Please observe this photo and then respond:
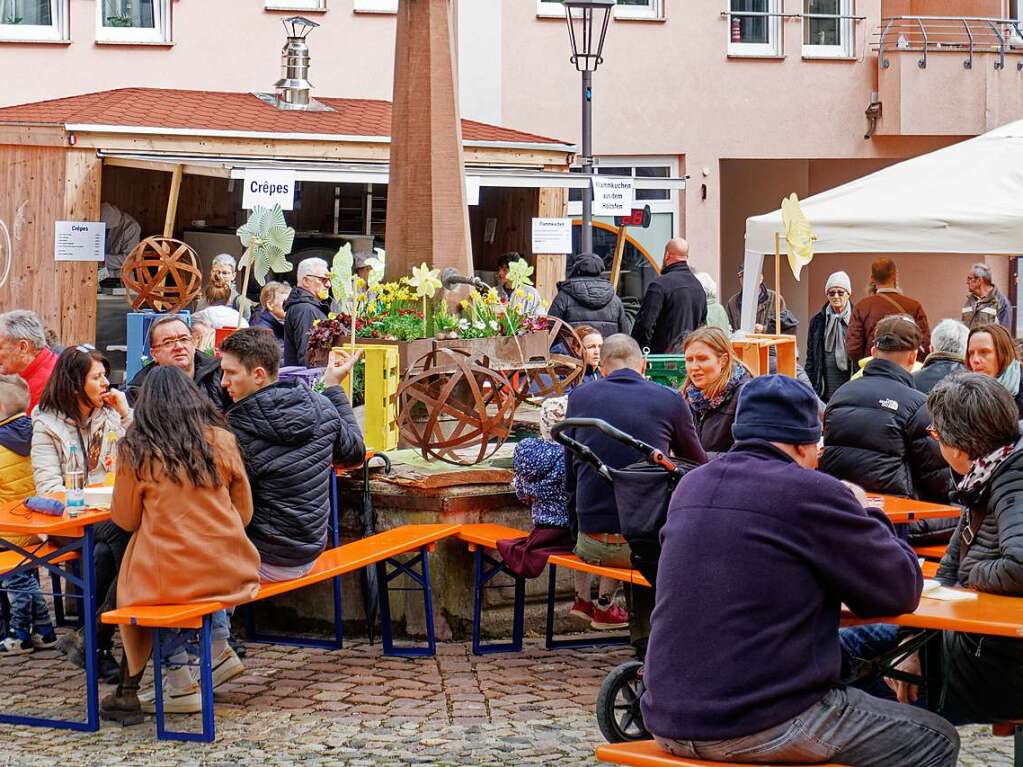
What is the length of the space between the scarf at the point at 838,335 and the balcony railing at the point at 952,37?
8.57 metres

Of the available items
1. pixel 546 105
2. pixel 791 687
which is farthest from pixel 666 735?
pixel 546 105

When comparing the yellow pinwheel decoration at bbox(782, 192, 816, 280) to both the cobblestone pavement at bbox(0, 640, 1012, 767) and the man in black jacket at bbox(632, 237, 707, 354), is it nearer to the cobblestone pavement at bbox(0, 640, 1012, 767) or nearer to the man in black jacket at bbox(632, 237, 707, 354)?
the cobblestone pavement at bbox(0, 640, 1012, 767)

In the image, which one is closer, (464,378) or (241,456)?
(241,456)

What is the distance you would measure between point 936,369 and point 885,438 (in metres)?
1.18

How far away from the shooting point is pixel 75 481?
7.14m

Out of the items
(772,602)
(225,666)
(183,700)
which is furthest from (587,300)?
(772,602)

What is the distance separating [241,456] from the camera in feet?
22.8

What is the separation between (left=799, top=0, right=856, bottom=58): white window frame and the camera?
2298 cm

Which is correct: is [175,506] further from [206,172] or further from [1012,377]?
[206,172]

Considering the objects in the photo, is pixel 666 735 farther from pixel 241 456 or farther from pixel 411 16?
pixel 411 16

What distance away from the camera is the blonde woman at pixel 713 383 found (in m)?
8.15

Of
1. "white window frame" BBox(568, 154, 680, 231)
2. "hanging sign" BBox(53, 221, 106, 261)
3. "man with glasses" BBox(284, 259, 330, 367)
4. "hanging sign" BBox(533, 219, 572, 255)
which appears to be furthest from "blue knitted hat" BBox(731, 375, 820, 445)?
"white window frame" BBox(568, 154, 680, 231)

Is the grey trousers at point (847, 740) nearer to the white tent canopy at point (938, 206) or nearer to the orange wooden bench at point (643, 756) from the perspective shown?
the orange wooden bench at point (643, 756)

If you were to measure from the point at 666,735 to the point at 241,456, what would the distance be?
2.85m
